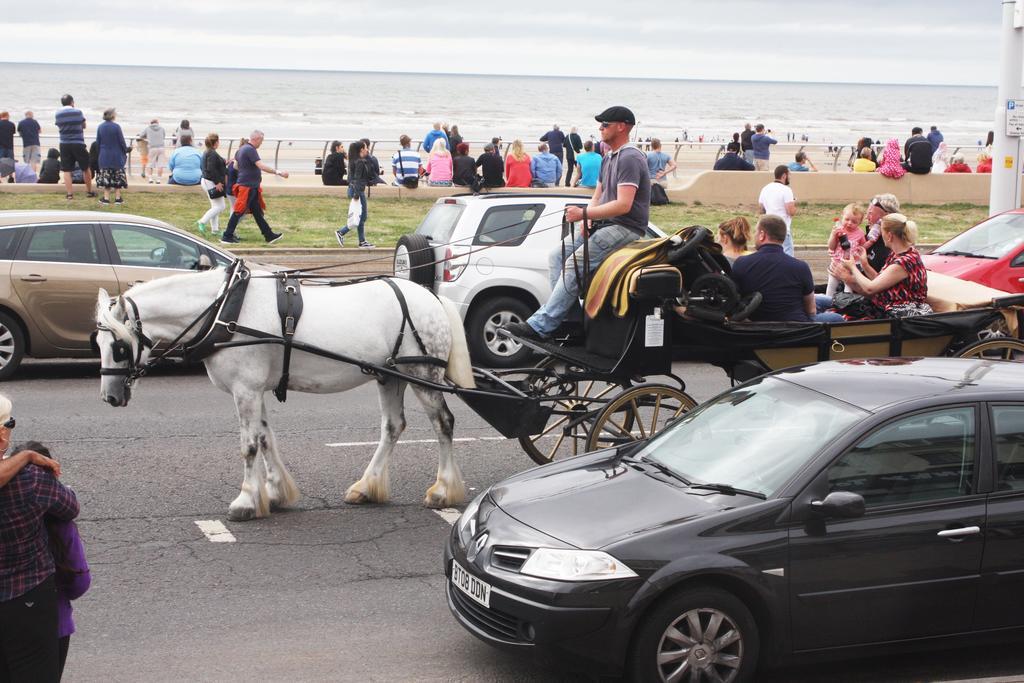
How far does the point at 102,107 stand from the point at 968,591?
11335 centimetres

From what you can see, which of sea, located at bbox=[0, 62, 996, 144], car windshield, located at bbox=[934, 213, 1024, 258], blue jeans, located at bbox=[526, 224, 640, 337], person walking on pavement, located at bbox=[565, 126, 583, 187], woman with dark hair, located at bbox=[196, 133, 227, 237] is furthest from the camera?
sea, located at bbox=[0, 62, 996, 144]

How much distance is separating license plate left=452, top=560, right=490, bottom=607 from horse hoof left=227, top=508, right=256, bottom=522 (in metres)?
2.66

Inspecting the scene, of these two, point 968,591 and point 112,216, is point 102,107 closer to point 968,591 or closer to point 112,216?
point 112,216

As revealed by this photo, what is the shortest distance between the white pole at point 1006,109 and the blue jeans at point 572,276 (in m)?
11.3

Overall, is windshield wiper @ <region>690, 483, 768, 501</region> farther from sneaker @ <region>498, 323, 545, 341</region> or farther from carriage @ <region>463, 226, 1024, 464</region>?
sneaker @ <region>498, 323, 545, 341</region>

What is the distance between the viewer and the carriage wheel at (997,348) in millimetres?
9789

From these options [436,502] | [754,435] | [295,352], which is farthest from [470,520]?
[295,352]

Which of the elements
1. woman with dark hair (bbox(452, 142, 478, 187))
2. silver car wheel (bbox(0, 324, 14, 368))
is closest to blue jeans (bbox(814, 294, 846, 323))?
silver car wheel (bbox(0, 324, 14, 368))

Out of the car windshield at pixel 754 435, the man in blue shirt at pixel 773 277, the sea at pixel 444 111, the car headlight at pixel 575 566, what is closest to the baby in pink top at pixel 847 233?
the man in blue shirt at pixel 773 277

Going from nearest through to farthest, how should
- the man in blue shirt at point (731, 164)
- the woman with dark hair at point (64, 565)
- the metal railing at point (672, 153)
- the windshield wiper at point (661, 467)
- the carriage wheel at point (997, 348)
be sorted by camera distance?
the woman with dark hair at point (64, 565) → the windshield wiper at point (661, 467) → the carriage wheel at point (997, 348) → the man in blue shirt at point (731, 164) → the metal railing at point (672, 153)

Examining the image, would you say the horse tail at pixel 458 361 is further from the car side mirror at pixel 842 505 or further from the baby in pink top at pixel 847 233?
the baby in pink top at pixel 847 233

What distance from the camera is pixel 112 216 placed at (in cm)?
1335

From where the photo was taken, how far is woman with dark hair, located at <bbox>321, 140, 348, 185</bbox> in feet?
91.9

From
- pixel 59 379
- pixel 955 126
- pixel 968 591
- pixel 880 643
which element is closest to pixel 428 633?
pixel 880 643
